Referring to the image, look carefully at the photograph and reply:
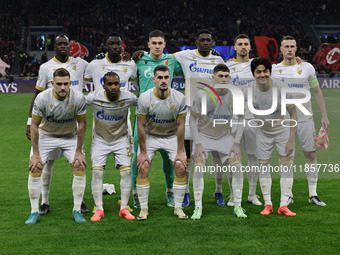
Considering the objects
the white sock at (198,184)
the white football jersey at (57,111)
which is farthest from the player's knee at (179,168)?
the white football jersey at (57,111)

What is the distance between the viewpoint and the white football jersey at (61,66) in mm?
7539

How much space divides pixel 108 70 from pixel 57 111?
1.21 metres

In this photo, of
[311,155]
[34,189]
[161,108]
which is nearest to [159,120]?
[161,108]

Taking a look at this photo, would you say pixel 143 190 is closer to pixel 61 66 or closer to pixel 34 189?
pixel 34 189

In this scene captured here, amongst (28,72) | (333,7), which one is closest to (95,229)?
(28,72)

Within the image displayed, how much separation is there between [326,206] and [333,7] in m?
42.0

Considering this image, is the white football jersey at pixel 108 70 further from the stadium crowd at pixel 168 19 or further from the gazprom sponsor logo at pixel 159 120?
the stadium crowd at pixel 168 19

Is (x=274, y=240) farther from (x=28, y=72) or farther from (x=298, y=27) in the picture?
(x=298, y=27)

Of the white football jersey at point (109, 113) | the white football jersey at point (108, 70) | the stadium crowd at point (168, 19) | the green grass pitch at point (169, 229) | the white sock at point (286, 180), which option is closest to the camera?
the green grass pitch at point (169, 229)

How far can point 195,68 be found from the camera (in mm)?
7863

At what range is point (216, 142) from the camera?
7.25 metres

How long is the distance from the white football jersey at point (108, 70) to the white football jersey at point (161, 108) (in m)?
0.85

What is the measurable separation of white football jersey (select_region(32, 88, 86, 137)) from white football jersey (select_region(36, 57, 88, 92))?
725 mm

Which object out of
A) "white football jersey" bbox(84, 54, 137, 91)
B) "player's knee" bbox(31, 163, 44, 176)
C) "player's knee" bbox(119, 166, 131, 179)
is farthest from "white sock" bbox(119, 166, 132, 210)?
"white football jersey" bbox(84, 54, 137, 91)
